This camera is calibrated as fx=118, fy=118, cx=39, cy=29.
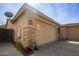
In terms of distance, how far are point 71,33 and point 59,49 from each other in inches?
18.4

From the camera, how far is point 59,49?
9.06ft

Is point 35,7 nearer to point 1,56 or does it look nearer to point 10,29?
point 10,29

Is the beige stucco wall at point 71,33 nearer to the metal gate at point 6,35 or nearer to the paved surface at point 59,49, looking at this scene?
the paved surface at point 59,49

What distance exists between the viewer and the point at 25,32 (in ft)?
8.48

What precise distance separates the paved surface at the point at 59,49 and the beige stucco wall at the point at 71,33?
18cm

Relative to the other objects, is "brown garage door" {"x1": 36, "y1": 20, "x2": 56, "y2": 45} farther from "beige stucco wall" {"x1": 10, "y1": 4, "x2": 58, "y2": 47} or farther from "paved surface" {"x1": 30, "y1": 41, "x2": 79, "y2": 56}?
"paved surface" {"x1": 30, "y1": 41, "x2": 79, "y2": 56}

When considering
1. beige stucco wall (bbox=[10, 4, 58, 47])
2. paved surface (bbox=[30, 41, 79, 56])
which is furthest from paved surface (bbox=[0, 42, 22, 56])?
paved surface (bbox=[30, 41, 79, 56])

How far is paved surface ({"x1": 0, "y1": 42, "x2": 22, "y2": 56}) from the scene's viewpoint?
2.53m

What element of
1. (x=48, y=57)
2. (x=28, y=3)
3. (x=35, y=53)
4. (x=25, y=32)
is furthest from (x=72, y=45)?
(x=28, y=3)

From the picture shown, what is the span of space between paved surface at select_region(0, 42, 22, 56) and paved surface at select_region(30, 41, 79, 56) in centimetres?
41

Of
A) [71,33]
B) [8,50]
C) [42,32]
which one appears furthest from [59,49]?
[8,50]

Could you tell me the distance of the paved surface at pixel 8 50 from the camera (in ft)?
8.29

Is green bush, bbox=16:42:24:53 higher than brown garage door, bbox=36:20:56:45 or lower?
lower

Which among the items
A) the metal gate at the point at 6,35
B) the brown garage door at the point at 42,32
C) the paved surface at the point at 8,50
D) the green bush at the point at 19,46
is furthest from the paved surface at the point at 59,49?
the metal gate at the point at 6,35
